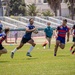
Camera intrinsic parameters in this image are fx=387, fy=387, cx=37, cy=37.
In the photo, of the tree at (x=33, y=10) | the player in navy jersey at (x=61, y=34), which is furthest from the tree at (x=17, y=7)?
the player in navy jersey at (x=61, y=34)

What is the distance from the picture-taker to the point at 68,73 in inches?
467

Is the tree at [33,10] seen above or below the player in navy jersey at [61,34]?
below

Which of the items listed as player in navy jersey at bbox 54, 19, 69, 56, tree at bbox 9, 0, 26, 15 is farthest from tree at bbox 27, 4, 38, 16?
player in navy jersey at bbox 54, 19, 69, 56

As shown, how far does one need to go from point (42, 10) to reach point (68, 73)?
84.6 metres

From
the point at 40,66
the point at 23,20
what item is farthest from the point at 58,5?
the point at 40,66

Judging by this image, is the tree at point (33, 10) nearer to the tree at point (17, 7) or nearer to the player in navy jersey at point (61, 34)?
the tree at point (17, 7)

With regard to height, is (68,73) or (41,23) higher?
(68,73)

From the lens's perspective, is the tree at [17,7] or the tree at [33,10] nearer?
the tree at [33,10]

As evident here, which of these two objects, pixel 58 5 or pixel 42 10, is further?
pixel 42 10

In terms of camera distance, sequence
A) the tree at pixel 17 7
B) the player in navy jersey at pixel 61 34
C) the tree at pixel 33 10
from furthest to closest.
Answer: the tree at pixel 17 7 → the tree at pixel 33 10 → the player in navy jersey at pixel 61 34

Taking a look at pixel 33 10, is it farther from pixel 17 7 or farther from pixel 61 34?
pixel 61 34

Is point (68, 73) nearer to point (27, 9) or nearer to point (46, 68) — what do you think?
point (46, 68)

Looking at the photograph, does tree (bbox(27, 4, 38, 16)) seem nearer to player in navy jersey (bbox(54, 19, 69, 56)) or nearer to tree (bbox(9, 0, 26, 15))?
tree (bbox(9, 0, 26, 15))

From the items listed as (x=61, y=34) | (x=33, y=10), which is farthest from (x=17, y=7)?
(x=61, y=34)
